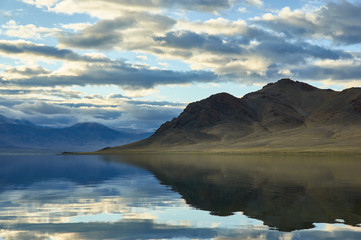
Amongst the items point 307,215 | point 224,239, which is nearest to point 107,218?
point 224,239

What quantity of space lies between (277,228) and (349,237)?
3650 mm

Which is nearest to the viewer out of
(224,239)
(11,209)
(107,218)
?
(224,239)

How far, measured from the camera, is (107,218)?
25234mm

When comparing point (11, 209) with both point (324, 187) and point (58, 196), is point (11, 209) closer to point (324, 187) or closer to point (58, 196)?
point (58, 196)

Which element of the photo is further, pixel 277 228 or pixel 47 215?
→ pixel 47 215

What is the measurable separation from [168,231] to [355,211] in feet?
44.1

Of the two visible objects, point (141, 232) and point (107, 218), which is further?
point (107, 218)

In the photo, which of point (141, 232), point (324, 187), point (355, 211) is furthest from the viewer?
point (324, 187)

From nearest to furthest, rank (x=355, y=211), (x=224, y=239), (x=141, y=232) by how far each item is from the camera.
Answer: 1. (x=224, y=239)
2. (x=141, y=232)
3. (x=355, y=211)

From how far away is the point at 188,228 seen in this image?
22188 mm

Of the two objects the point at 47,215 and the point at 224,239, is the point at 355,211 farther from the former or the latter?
the point at 47,215

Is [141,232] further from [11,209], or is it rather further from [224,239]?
[11,209]

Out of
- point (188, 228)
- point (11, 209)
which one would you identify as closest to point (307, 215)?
point (188, 228)

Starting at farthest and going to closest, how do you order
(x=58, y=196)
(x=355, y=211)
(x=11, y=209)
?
(x=58, y=196) < (x=11, y=209) < (x=355, y=211)
